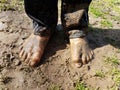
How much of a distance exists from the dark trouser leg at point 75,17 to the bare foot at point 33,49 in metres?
0.25

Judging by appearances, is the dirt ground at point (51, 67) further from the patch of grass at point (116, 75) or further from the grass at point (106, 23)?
the grass at point (106, 23)

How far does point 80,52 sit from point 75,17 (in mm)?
332

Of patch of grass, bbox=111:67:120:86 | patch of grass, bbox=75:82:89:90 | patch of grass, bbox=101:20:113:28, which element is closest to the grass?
patch of grass, bbox=101:20:113:28

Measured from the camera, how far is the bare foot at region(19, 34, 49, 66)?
117 inches

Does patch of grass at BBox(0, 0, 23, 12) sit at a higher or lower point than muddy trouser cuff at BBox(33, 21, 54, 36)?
higher

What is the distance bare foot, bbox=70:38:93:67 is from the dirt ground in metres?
0.06

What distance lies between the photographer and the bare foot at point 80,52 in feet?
9.84

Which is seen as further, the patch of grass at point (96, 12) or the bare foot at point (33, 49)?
the patch of grass at point (96, 12)

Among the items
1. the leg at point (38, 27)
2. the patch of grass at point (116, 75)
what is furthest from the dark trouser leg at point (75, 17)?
the patch of grass at point (116, 75)

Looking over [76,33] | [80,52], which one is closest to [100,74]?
[80,52]

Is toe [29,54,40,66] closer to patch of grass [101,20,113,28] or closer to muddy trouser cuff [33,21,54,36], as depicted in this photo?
muddy trouser cuff [33,21,54,36]

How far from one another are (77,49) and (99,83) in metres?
0.38

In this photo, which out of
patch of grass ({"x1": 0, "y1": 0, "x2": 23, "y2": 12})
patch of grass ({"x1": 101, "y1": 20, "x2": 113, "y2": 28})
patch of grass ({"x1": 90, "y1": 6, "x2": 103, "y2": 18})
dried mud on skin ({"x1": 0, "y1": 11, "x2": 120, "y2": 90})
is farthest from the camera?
patch of grass ({"x1": 90, "y1": 6, "x2": 103, "y2": 18})

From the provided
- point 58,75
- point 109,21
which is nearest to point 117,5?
point 109,21
